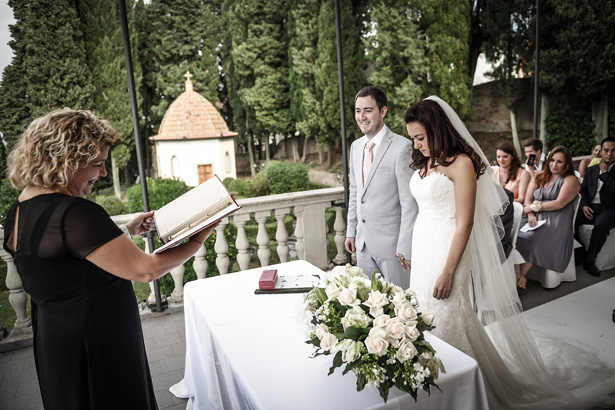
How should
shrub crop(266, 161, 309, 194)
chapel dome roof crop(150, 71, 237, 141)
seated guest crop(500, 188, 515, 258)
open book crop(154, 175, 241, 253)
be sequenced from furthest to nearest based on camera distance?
chapel dome roof crop(150, 71, 237, 141) < shrub crop(266, 161, 309, 194) < seated guest crop(500, 188, 515, 258) < open book crop(154, 175, 241, 253)

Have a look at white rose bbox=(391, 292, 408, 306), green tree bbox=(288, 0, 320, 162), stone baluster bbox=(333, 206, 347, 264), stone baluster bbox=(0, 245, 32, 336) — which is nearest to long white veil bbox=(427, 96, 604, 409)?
white rose bbox=(391, 292, 408, 306)

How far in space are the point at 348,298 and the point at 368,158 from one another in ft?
5.40

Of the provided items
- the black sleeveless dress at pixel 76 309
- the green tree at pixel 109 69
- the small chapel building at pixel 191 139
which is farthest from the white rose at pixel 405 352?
the small chapel building at pixel 191 139

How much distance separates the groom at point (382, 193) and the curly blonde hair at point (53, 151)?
1697 mm

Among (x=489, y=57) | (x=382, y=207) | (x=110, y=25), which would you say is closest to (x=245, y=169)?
(x=110, y=25)

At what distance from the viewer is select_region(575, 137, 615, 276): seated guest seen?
14.4ft

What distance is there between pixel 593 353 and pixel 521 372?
2.77 feet

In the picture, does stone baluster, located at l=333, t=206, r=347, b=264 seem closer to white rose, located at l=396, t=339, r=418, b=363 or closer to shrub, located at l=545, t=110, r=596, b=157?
white rose, located at l=396, t=339, r=418, b=363

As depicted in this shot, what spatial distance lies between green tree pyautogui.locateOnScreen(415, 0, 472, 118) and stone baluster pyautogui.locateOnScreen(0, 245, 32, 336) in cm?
1561

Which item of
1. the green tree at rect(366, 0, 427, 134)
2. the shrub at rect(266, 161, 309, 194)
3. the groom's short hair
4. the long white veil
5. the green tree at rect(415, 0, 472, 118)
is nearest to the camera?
the long white veil

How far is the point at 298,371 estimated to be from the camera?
54.5 inches

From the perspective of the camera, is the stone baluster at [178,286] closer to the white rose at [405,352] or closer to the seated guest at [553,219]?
the white rose at [405,352]

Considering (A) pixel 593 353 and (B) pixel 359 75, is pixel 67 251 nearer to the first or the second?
(A) pixel 593 353

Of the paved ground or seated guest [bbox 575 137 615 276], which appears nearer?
the paved ground
